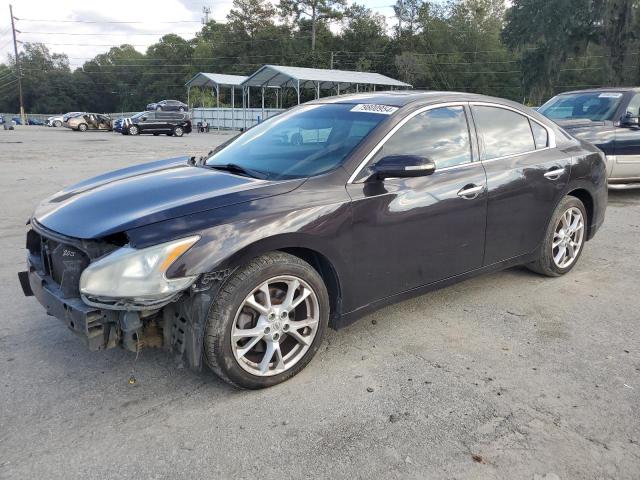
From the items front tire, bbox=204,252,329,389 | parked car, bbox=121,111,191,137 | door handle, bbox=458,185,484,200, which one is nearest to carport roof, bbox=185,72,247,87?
parked car, bbox=121,111,191,137

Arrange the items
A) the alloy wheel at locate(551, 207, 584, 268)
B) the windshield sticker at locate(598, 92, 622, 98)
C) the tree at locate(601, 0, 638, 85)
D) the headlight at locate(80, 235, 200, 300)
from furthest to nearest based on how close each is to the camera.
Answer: the tree at locate(601, 0, 638, 85) → the windshield sticker at locate(598, 92, 622, 98) → the alloy wheel at locate(551, 207, 584, 268) → the headlight at locate(80, 235, 200, 300)

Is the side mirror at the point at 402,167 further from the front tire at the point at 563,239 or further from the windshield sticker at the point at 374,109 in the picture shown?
the front tire at the point at 563,239

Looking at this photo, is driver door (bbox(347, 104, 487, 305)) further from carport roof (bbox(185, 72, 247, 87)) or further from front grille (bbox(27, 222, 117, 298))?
carport roof (bbox(185, 72, 247, 87))

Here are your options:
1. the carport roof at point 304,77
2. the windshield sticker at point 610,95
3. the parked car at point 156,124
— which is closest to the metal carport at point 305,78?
the carport roof at point 304,77

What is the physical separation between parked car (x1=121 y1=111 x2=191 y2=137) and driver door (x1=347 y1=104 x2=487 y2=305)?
1316 inches

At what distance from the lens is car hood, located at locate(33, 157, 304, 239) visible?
9.35 feet

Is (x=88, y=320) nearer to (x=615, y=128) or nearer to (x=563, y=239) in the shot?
(x=563, y=239)

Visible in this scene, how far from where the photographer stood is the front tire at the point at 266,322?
110 inches

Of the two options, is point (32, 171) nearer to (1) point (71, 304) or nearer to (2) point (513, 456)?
(1) point (71, 304)

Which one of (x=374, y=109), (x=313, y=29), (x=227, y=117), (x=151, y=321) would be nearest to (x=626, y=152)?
(x=374, y=109)

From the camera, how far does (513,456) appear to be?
96.7 inches

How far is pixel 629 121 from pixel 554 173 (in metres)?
4.90

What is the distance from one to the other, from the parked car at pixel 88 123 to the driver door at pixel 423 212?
42.4m

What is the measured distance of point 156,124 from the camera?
34844 mm
